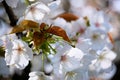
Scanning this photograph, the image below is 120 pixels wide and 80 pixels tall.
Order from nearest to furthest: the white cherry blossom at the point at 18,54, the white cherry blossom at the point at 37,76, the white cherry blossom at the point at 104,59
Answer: the white cherry blossom at the point at 18,54 < the white cherry blossom at the point at 37,76 < the white cherry blossom at the point at 104,59

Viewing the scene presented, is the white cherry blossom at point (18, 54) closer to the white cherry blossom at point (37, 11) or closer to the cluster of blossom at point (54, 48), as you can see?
the cluster of blossom at point (54, 48)

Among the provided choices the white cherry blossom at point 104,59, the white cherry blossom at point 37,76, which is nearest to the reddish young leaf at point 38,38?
the white cherry blossom at point 37,76

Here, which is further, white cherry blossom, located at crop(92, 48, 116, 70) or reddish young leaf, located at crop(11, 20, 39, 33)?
white cherry blossom, located at crop(92, 48, 116, 70)

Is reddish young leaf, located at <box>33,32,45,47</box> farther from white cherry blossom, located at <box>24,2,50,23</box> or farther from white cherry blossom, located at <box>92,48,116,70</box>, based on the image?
white cherry blossom, located at <box>92,48,116,70</box>

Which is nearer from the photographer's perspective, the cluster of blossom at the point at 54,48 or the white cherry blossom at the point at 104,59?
the cluster of blossom at the point at 54,48

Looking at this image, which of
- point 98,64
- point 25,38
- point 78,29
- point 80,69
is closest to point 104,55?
point 98,64

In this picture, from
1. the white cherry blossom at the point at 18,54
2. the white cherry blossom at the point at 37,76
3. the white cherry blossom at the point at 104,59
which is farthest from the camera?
the white cherry blossom at the point at 104,59

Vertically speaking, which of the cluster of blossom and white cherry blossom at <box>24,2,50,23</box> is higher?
white cherry blossom at <box>24,2,50,23</box>

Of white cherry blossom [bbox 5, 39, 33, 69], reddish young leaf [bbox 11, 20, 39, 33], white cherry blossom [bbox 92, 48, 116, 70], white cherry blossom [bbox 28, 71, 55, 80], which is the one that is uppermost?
reddish young leaf [bbox 11, 20, 39, 33]

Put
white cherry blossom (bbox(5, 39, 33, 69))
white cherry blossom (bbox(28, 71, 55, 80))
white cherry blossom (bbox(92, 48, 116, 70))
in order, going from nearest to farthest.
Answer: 1. white cherry blossom (bbox(5, 39, 33, 69))
2. white cherry blossom (bbox(28, 71, 55, 80))
3. white cherry blossom (bbox(92, 48, 116, 70))

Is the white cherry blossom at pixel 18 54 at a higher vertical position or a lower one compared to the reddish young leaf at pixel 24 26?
lower

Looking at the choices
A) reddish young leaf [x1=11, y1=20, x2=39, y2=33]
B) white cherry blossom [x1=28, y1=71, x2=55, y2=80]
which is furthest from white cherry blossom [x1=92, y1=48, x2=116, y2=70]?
reddish young leaf [x1=11, y1=20, x2=39, y2=33]

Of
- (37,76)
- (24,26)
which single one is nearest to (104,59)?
(37,76)
